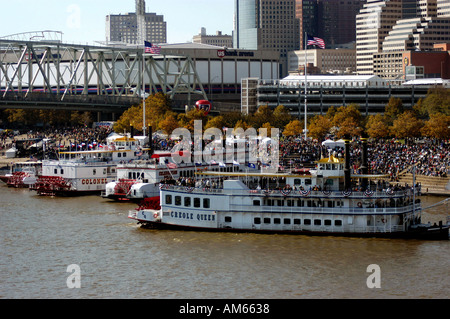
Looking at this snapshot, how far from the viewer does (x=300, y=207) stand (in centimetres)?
5756

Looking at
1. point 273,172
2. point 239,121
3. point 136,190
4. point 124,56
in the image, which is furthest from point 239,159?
point 124,56

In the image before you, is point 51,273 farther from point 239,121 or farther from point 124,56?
point 124,56

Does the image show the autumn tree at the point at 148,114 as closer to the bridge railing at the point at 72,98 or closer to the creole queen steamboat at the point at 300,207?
the bridge railing at the point at 72,98

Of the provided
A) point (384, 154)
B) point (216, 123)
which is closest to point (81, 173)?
point (384, 154)

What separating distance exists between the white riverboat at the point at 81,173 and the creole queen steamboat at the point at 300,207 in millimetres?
22561

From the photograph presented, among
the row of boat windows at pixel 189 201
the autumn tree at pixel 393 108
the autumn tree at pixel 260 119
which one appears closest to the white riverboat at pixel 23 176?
the row of boat windows at pixel 189 201

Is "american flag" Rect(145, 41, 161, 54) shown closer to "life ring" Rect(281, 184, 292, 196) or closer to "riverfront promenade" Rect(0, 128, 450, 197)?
"riverfront promenade" Rect(0, 128, 450, 197)

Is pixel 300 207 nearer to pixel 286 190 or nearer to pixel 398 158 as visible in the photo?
pixel 286 190

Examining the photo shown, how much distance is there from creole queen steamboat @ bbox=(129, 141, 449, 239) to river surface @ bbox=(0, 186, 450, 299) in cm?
106

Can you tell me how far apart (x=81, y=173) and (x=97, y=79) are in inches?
3455

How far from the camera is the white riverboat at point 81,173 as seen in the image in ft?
273

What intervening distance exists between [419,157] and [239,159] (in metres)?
17.1

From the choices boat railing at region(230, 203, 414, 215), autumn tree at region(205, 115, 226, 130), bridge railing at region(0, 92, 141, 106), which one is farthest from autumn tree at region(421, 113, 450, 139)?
bridge railing at region(0, 92, 141, 106)
